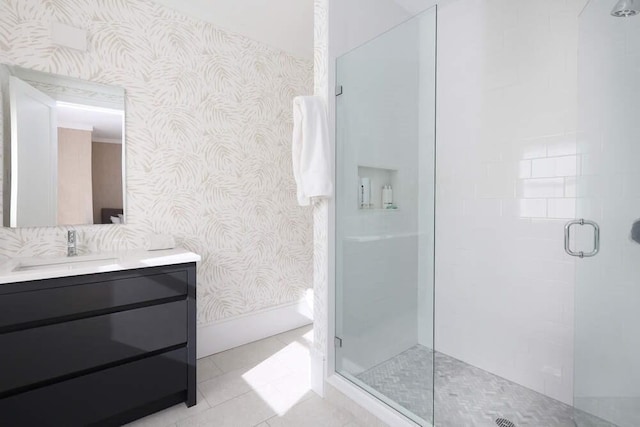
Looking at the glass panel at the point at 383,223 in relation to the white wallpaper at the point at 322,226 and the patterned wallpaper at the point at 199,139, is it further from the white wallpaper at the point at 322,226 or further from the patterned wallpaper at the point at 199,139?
the patterned wallpaper at the point at 199,139

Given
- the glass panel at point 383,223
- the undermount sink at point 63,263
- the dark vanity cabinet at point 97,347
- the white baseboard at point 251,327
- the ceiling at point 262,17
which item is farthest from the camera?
the white baseboard at point 251,327

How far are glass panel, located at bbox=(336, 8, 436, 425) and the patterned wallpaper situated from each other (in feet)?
3.37

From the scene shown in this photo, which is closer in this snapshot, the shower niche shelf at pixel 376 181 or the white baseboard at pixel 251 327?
the shower niche shelf at pixel 376 181

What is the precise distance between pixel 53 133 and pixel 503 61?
2.85 metres

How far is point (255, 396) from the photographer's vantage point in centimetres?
193

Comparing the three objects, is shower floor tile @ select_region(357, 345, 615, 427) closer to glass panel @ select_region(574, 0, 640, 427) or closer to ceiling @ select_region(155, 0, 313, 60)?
glass panel @ select_region(574, 0, 640, 427)

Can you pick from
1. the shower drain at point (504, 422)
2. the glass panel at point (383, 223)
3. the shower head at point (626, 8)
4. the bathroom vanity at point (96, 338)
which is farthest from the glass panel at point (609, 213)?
the bathroom vanity at point (96, 338)

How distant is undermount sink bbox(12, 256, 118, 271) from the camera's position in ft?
5.23

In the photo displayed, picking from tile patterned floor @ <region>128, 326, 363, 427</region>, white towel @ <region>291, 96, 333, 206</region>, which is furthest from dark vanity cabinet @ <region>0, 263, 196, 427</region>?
white towel @ <region>291, 96, 333, 206</region>

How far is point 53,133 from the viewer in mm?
1860

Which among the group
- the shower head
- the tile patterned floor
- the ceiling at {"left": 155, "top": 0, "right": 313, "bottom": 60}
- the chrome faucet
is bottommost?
the tile patterned floor

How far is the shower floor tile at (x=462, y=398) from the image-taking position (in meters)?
1.62

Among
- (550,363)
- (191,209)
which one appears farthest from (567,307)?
(191,209)

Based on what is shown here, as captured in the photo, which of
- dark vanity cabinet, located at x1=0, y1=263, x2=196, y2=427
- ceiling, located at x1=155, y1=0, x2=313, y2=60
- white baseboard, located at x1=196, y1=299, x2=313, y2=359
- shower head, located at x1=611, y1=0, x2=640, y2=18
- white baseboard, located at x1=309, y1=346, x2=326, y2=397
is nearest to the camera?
shower head, located at x1=611, y1=0, x2=640, y2=18
